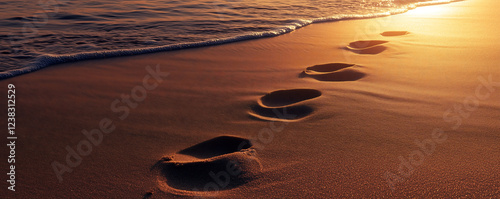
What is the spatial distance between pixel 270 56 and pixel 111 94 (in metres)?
1.91

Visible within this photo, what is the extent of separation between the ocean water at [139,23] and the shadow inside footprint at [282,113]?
2429 mm

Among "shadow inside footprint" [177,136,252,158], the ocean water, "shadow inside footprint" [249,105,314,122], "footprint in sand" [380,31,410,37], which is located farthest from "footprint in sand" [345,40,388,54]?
"shadow inside footprint" [177,136,252,158]

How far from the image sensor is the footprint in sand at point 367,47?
4.00 metres

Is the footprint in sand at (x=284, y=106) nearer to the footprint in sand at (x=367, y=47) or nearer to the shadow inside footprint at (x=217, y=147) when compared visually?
the shadow inside footprint at (x=217, y=147)

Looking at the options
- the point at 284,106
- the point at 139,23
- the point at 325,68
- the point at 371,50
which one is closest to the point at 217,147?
the point at 284,106

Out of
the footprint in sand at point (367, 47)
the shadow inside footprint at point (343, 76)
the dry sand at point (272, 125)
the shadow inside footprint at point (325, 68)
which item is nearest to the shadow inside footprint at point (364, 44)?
the footprint in sand at point (367, 47)

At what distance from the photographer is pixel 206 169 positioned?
1722mm

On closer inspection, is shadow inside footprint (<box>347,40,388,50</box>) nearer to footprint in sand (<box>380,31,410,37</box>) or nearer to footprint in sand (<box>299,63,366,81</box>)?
footprint in sand (<box>380,31,410,37</box>)

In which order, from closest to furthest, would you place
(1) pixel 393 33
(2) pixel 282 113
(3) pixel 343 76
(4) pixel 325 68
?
(2) pixel 282 113 < (3) pixel 343 76 < (4) pixel 325 68 < (1) pixel 393 33

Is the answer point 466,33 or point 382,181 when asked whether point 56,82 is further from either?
point 466,33

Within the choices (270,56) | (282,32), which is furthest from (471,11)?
(270,56)

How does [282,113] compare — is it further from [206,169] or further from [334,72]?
[334,72]

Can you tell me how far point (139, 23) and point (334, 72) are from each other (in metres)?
3.93

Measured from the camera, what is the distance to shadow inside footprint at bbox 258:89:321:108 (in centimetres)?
261
